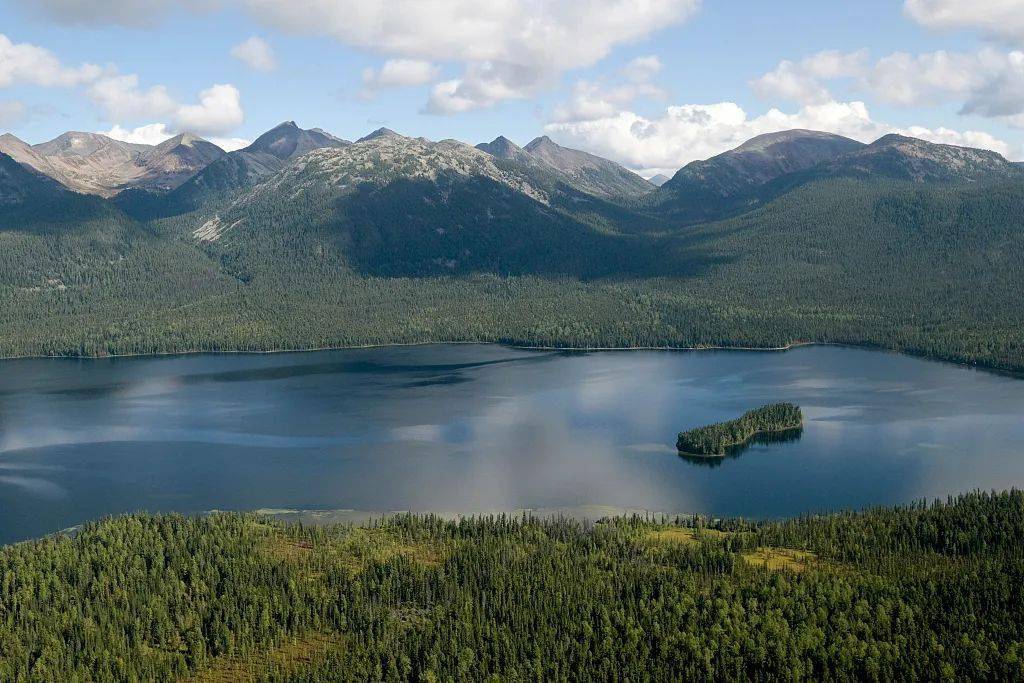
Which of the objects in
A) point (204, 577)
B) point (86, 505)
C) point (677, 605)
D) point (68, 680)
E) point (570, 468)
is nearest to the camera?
point (68, 680)

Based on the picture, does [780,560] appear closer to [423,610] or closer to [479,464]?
[423,610]

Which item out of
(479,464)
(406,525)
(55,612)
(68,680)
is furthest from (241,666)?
(479,464)

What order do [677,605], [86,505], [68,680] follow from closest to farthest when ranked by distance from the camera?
[68,680]
[677,605]
[86,505]

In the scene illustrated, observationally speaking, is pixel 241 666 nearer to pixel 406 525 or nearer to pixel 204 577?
pixel 204 577

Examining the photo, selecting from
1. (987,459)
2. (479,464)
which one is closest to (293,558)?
(479,464)

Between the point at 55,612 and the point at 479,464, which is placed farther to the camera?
the point at 479,464

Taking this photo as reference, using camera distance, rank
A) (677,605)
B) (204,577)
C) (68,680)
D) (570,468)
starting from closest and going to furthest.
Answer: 1. (68,680)
2. (677,605)
3. (204,577)
4. (570,468)
